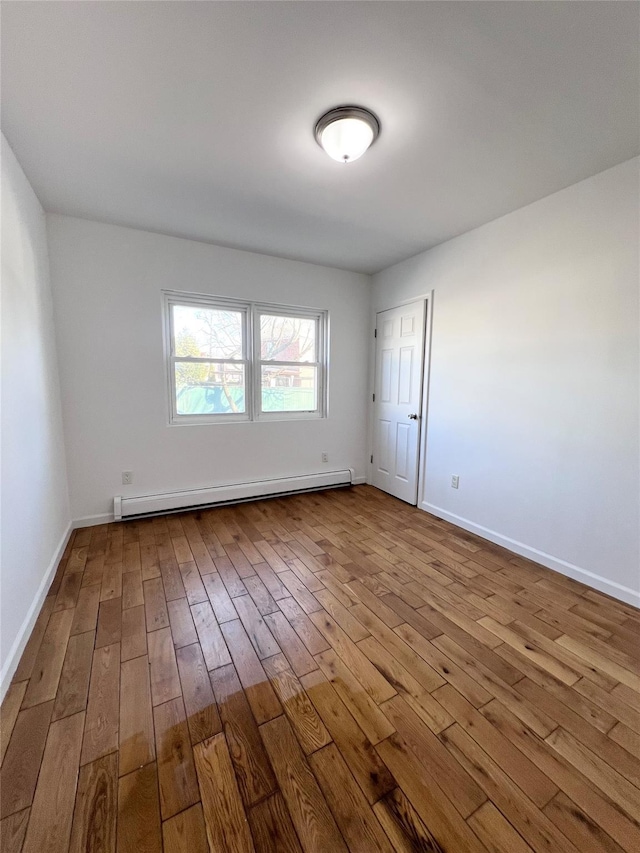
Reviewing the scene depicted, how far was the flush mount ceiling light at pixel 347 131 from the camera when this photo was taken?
155 cm

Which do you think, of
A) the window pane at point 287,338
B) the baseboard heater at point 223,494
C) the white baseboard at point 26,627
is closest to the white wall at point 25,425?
the white baseboard at point 26,627

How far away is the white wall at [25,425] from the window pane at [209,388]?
3.29 ft

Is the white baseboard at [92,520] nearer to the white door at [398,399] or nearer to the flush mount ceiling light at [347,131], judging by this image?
the white door at [398,399]

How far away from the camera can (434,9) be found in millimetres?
1147

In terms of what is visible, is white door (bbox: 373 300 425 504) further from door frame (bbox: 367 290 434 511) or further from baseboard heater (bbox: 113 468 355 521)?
baseboard heater (bbox: 113 468 355 521)

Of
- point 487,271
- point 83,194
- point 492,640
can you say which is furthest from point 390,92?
point 492,640

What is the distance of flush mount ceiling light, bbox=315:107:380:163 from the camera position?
5.10 feet

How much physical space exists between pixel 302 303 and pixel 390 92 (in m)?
2.26

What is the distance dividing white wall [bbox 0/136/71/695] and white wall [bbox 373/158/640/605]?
3071 millimetres

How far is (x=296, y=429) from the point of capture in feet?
12.5

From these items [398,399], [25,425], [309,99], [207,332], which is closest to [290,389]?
[207,332]

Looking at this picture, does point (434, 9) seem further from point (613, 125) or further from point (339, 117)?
point (613, 125)

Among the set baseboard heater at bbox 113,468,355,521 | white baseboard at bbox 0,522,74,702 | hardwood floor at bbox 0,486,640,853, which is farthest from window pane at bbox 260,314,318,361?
white baseboard at bbox 0,522,74,702

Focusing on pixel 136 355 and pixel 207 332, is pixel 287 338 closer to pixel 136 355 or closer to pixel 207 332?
pixel 207 332
